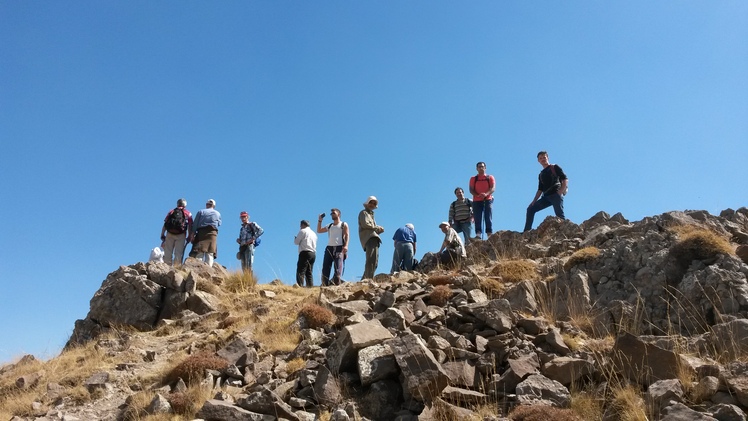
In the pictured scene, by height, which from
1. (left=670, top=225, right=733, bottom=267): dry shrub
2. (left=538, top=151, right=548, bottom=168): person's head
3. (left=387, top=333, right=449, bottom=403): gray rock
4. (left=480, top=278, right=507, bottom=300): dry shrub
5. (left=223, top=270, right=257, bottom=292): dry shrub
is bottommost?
(left=387, top=333, right=449, bottom=403): gray rock

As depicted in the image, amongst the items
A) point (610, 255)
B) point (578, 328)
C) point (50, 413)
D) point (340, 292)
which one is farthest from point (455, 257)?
point (50, 413)

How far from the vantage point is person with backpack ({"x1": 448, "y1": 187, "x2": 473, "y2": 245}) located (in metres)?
15.6

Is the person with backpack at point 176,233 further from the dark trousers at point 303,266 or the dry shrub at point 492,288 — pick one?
the dry shrub at point 492,288

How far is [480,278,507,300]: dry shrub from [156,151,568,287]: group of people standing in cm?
350

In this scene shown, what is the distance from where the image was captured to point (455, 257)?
46.7 feet

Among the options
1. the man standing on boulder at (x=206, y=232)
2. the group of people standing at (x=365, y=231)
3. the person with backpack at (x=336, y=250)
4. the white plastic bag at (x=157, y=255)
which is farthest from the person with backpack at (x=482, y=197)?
the white plastic bag at (x=157, y=255)

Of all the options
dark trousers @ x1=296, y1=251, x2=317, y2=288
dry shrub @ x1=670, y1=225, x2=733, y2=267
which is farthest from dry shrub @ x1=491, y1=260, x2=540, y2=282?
dark trousers @ x1=296, y1=251, x2=317, y2=288

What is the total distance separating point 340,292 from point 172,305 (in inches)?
168

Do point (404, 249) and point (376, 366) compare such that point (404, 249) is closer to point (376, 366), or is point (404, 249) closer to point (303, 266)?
point (303, 266)

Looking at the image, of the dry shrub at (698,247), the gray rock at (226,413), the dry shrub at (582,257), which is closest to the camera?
the gray rock at (226,413)

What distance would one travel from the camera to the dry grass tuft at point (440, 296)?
397 inches

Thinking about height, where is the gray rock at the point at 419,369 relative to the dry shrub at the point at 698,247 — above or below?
below

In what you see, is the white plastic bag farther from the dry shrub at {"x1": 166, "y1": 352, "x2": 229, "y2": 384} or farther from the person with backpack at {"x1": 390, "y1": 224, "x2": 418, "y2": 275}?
the dry shrub at {"x1": 166, "y1": 352, "x2": 229, "y2": 384}

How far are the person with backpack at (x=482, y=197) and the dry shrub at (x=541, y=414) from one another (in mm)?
9633
